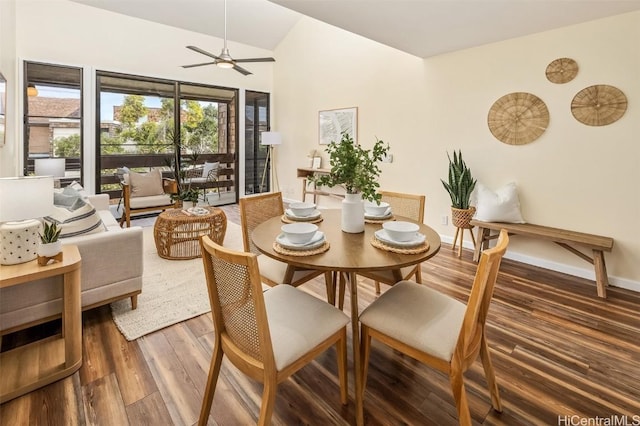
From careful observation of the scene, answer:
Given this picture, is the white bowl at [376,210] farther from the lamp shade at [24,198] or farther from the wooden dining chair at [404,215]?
the lamp shade at [24,198]

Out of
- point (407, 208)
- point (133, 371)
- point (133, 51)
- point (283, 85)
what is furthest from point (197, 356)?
point (283, 85)

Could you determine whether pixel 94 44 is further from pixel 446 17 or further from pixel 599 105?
pixel 599 105

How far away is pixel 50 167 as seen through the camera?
14.4ft

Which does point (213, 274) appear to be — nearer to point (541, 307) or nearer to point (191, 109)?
point (541, 307)

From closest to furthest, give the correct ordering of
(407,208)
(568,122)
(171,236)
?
1. (407,208)
2. (568,122)
3. (171,236)

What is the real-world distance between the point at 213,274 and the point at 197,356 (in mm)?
956

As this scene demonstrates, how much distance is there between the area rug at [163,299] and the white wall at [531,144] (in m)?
3.12

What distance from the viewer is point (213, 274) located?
131cm

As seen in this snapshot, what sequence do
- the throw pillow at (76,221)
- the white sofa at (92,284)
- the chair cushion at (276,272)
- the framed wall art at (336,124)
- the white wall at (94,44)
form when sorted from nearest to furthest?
the white sofa at (92,284), the chair cushion at (276,272), the throw pillow at (76,221), the white wall at (94,44), the framed wall art at (336,124)

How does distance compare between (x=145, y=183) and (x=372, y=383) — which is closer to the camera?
(x=372, y=383)

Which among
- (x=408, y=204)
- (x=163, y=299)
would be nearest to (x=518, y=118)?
(x=408, y=204)

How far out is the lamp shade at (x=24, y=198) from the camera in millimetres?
1608

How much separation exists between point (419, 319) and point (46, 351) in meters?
2.12

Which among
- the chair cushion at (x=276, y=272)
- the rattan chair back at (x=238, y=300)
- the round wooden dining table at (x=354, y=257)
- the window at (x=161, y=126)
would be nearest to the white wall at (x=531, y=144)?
the round wooden dining table at (x=354, y=257)
